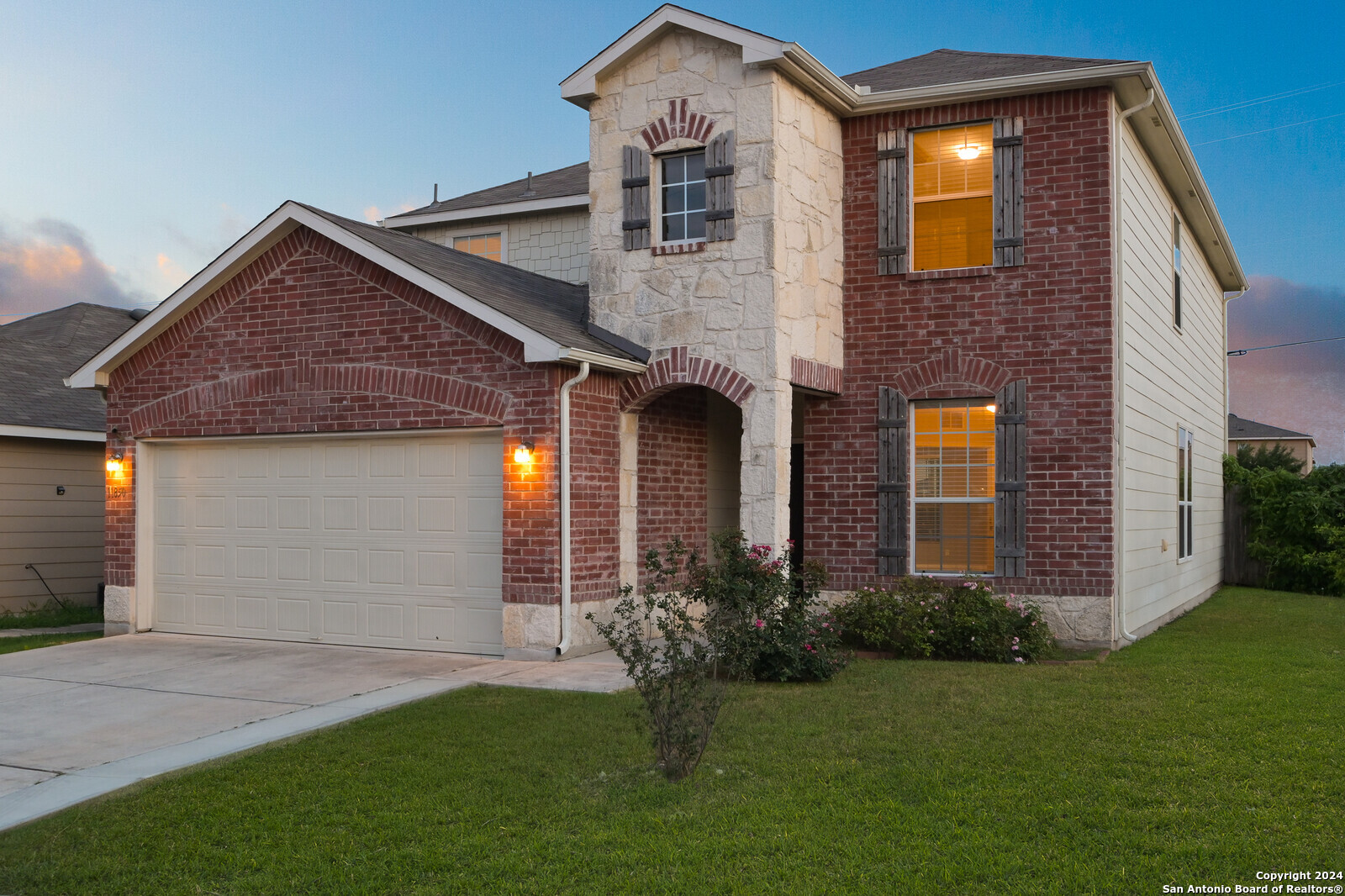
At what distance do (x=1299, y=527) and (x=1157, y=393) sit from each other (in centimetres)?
831

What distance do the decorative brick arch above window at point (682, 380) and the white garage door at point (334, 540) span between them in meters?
1.56

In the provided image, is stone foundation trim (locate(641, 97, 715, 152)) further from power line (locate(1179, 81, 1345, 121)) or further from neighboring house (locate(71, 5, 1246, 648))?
power line (locate(1179, 81, 1345, 121))

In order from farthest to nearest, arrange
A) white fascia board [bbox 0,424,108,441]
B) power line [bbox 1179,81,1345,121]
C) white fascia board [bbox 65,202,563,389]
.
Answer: power line [bbox 1179,81,1345,121], white fascia board [bbox 0,424,108,441], white fascia board [bbox 65,202,563,389]

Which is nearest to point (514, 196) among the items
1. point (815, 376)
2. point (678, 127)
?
point (678, 127)

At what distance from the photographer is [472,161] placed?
30547mm

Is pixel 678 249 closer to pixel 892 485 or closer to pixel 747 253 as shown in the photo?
pixel 747 253

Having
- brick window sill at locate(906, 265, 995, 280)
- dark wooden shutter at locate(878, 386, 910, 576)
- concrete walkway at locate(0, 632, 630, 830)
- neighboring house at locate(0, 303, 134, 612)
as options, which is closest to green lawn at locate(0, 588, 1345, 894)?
concrete walkway at locate(0, 632, 630, 830)

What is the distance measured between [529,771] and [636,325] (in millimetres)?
6119

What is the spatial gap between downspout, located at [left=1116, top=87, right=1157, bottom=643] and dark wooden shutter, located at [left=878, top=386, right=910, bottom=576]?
6.93 ft

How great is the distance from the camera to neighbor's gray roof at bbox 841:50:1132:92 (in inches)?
456

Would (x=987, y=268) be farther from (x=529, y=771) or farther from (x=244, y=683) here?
(x=244, y=683)

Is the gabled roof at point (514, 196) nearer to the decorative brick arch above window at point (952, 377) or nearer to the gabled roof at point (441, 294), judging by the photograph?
the gabled roof at point (441, 294)

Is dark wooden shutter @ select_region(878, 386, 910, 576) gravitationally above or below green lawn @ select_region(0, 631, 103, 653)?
above

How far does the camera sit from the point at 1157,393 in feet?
44.5
